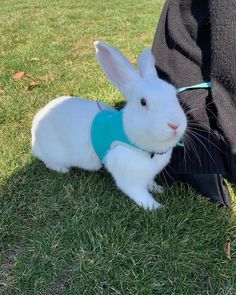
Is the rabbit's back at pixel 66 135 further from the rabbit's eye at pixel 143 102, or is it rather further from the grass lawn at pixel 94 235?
the rabbit's eye at pixel 143 102

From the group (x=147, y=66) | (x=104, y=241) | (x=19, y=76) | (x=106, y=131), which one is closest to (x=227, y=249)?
(x=104, y=241)

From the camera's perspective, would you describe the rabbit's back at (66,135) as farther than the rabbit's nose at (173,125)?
Yes

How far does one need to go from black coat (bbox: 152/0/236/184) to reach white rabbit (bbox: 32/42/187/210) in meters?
0.19

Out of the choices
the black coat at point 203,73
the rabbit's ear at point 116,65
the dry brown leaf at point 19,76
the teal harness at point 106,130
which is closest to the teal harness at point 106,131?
the teal harness at point 106,130

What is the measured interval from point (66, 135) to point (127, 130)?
1.59ft

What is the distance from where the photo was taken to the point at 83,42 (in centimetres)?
604

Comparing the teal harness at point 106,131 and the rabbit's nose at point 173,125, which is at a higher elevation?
the rabbit's nose at point 173,125

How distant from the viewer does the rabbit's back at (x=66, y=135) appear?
2648mm

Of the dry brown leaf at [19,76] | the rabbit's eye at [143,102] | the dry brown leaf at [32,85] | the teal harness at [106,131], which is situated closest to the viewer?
the rabbit's eye at [143,102]

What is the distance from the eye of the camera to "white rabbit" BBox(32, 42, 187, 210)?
2.16 m

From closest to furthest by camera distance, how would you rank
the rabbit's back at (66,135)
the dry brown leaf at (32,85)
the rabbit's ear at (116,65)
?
the rabbit's ear at (116,65) → the rabbit's back at (66,135) → the dry brown leaf at (32,85)

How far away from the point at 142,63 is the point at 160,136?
487mm

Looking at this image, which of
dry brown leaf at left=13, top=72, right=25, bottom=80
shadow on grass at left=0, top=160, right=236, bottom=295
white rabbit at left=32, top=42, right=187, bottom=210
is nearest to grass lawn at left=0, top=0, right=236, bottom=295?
shadow on grass at left=0, top=160, right=236, bottom=295

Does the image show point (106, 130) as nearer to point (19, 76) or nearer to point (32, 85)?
point (32, 85)
